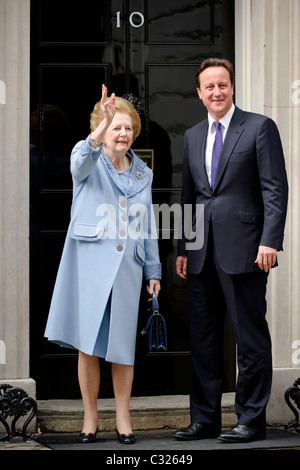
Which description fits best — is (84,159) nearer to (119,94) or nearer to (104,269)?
(104,269)

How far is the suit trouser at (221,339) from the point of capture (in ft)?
18.0

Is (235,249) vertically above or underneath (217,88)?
underneath

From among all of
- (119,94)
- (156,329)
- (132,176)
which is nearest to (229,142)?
(132,176)

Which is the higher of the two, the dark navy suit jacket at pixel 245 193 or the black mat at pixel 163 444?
the dark navy suit jacket at pixel 245 193

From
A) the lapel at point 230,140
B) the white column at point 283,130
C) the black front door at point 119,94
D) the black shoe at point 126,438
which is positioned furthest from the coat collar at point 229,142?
the black shoe at point 126,438

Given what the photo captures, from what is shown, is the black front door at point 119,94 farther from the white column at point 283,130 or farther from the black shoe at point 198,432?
the black shoe at point 198,432

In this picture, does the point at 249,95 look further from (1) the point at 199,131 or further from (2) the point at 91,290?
(2) the point at 91,290

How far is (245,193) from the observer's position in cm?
548

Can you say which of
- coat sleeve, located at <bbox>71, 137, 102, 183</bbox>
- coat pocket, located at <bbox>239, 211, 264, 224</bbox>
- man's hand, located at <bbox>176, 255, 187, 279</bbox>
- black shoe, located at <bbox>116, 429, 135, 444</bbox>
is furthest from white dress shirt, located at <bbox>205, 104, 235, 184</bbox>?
black shoe, located at <bbox>116, 429, 135, 444</bbox>

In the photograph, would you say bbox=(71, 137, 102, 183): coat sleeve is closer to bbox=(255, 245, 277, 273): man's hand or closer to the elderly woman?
the elderly woman

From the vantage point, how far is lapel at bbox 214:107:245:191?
18.1ft

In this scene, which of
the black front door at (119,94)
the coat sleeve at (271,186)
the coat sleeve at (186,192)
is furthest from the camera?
the black front door at (119,94)

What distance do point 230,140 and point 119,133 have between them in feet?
2.13

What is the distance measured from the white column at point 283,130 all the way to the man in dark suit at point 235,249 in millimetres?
823
